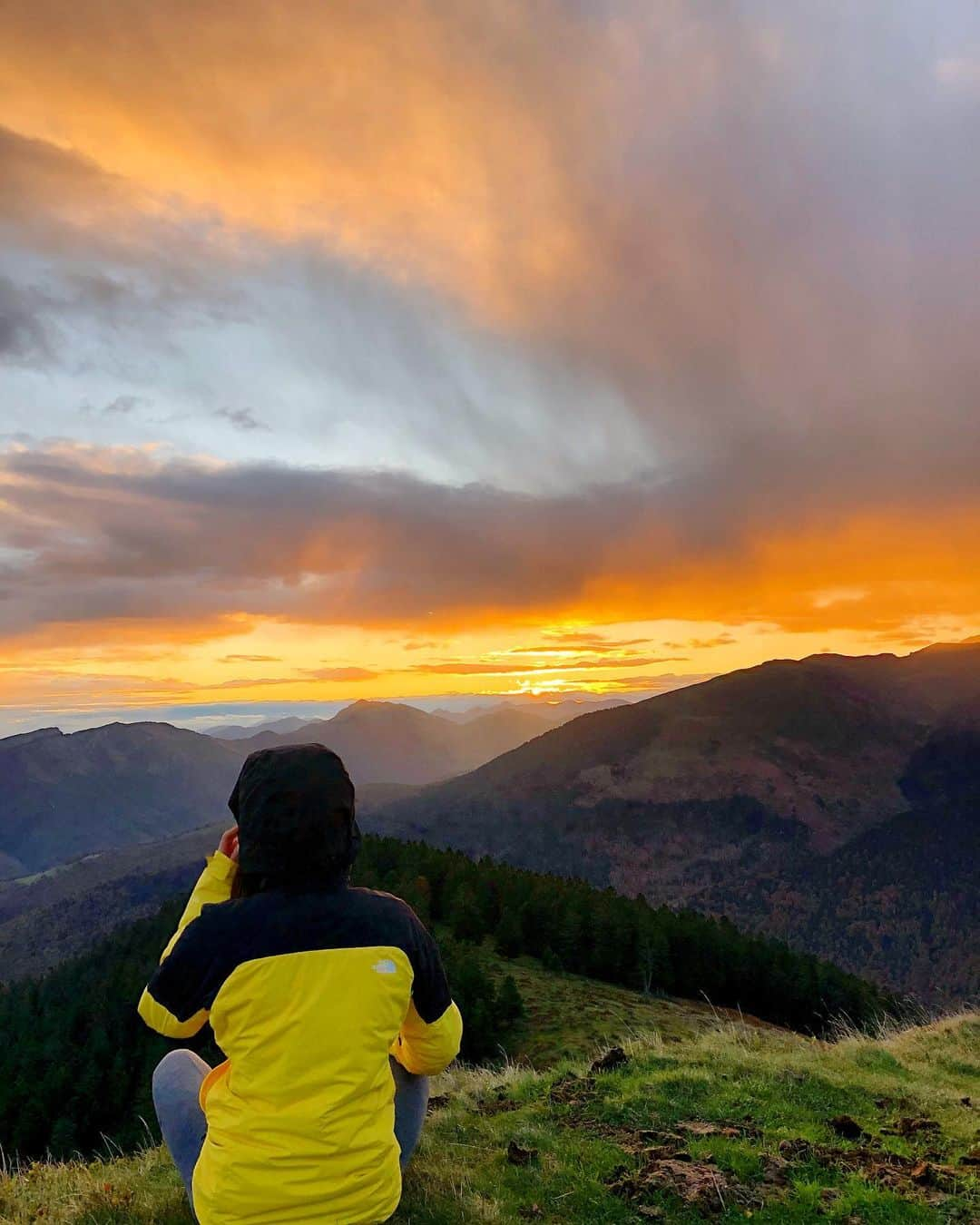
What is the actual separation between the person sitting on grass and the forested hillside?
3029 cm

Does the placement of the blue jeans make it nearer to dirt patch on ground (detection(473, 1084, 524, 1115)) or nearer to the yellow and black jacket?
the yellow and black jacket

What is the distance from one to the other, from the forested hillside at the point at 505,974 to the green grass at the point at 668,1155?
77.4 ft

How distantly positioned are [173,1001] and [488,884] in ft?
163

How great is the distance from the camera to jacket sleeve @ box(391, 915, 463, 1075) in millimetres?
4539

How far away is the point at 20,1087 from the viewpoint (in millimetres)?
47625

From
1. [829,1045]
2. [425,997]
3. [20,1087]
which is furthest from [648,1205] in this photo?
[20,1087]

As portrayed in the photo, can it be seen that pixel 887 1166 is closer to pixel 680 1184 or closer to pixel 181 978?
pixel 680 1184

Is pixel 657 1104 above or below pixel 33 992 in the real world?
above

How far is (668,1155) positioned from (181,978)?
6007 mm

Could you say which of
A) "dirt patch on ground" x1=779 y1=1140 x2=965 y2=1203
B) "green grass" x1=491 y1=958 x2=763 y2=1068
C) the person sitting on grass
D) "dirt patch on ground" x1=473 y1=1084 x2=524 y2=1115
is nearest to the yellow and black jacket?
the person sitting on grass

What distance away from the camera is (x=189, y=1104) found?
4891 millimetres

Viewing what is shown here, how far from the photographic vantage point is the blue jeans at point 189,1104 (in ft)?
15.8

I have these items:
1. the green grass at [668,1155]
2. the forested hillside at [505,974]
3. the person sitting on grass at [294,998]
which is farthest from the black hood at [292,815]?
the forested hillside at [505,974]

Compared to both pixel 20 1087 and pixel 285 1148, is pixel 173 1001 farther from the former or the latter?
pixel 20 1087
